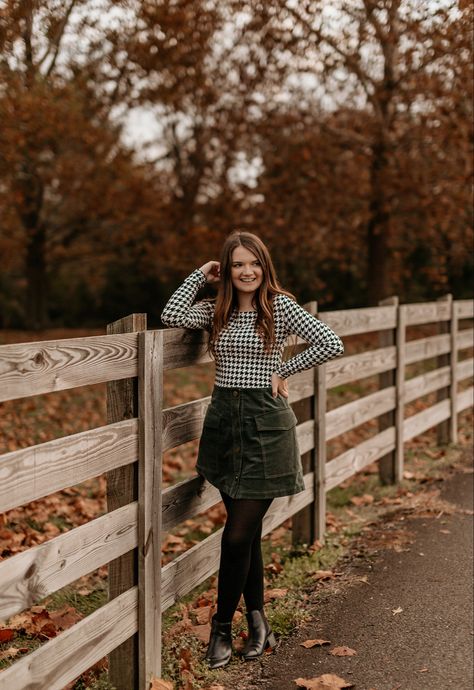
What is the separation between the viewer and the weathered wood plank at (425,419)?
7985 millimetres

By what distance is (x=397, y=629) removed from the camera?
4316mm

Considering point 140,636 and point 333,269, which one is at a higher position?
point 333,269

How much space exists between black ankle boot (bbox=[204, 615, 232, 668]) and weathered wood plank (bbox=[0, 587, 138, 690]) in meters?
0.48

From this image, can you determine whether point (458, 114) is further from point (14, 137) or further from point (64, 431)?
point (64, 431)

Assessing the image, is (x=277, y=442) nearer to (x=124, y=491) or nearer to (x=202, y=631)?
(x=124, y=491)

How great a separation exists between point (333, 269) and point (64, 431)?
51.0 feet

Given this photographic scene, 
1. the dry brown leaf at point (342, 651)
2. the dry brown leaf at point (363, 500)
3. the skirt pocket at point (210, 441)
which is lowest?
the dry brown leaf at point (363, 500)

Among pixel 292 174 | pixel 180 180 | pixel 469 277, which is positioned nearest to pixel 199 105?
pixel 292 174

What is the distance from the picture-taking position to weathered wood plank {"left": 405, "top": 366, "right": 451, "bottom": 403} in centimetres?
796

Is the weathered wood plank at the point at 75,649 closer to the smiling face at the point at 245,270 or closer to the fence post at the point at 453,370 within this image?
the smiling face at the point at 245,270

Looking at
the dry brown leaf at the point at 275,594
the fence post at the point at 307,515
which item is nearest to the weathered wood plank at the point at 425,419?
the fence post at the point at 307,515

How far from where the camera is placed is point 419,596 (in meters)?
4.77

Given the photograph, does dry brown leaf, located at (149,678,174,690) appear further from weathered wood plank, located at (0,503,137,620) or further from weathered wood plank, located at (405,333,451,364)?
weathered wood plank, located at (405,333,451,364)

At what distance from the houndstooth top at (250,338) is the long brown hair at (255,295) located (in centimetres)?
3
